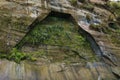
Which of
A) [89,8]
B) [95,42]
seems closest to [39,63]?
[95,42]

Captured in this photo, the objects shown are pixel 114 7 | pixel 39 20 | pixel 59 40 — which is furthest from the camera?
pixel 114 7

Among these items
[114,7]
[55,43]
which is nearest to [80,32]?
[55,43]

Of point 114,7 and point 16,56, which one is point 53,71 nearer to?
point 16,56

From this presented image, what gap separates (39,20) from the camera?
10281 mm

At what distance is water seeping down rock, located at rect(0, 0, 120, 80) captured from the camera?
802 cm

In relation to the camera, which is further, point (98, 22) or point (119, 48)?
point (98, 22)

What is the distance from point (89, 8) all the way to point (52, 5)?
195cm

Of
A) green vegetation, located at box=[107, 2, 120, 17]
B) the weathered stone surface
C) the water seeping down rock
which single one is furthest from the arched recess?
green vegetation, located at box=[107, 2, 120, 17]

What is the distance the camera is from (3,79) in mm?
7324

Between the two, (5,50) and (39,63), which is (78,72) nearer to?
(39,63)

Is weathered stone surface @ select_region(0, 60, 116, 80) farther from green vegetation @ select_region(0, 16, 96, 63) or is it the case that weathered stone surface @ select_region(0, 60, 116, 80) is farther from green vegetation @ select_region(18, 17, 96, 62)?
green vegetation @ select_region(18, 17, 96, 62)

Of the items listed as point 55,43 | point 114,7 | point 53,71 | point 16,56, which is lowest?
point 53,71

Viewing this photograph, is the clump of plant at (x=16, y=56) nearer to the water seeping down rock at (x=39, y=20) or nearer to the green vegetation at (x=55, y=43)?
the green vegetation at (x=55, y=43)

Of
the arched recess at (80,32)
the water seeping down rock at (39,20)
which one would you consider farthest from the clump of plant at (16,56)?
the arched recess at (80,32)
